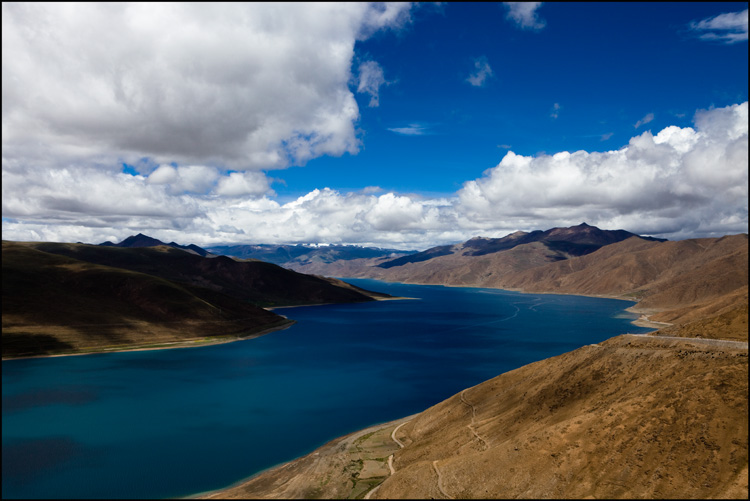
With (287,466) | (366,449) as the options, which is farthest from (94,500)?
(366,449)

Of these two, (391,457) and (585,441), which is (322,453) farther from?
(585,441)

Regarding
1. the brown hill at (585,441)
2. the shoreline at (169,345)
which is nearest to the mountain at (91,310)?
the shoreline at (169,345)

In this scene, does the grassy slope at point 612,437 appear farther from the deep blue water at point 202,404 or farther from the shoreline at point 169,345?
the shoreline at point 169,345

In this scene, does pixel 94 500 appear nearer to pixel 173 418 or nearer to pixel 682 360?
pixel 173 418

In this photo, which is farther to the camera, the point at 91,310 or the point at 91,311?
the point at 91,310

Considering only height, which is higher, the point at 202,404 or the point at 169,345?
the point at 202,404

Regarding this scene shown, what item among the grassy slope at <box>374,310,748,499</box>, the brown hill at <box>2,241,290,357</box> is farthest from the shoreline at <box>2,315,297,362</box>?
the grassy slope at <box>374,310,748,499</box>

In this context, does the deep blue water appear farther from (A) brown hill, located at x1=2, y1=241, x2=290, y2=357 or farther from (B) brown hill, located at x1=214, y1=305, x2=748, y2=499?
(A) brown hill, located at x1=2, y1=241, x2=290, y2=357

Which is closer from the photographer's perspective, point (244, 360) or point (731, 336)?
point (731, 336)

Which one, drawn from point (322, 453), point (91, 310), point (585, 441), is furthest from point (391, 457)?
point (91, 310)
